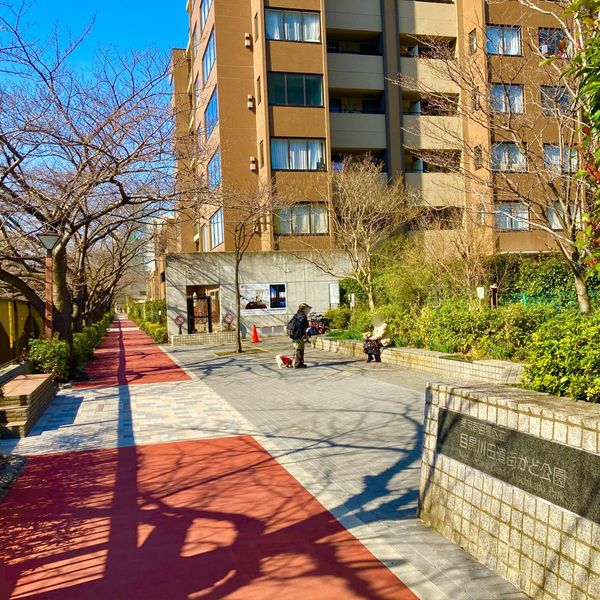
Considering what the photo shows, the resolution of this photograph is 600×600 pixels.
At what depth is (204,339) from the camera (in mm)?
25469

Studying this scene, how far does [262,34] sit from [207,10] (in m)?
5.33

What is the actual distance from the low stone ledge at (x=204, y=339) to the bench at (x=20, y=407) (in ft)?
49.3

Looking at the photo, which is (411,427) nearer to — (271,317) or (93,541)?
(93,541)

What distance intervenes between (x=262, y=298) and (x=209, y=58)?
13.8 m

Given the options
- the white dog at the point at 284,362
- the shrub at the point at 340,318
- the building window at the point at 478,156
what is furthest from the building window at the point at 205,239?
the building window at the point at 478,156

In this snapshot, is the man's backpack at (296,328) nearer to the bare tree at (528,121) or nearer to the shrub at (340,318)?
the bare tree at (528,121)

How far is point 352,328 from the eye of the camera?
20328 millimetres

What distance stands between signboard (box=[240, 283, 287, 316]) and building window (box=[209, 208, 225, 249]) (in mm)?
3442

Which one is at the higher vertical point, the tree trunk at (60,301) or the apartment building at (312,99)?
the apartment building at (312,99)

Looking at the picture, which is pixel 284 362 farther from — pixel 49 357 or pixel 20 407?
pixel 20 407

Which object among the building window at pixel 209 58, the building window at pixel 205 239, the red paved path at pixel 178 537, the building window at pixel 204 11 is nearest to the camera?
the red paved path at pixel 178 537

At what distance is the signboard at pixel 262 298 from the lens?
26734 mm

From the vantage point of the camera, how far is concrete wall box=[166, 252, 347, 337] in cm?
2588

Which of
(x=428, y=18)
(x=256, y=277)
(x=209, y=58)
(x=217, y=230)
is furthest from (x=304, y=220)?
(x=428, y=18)
